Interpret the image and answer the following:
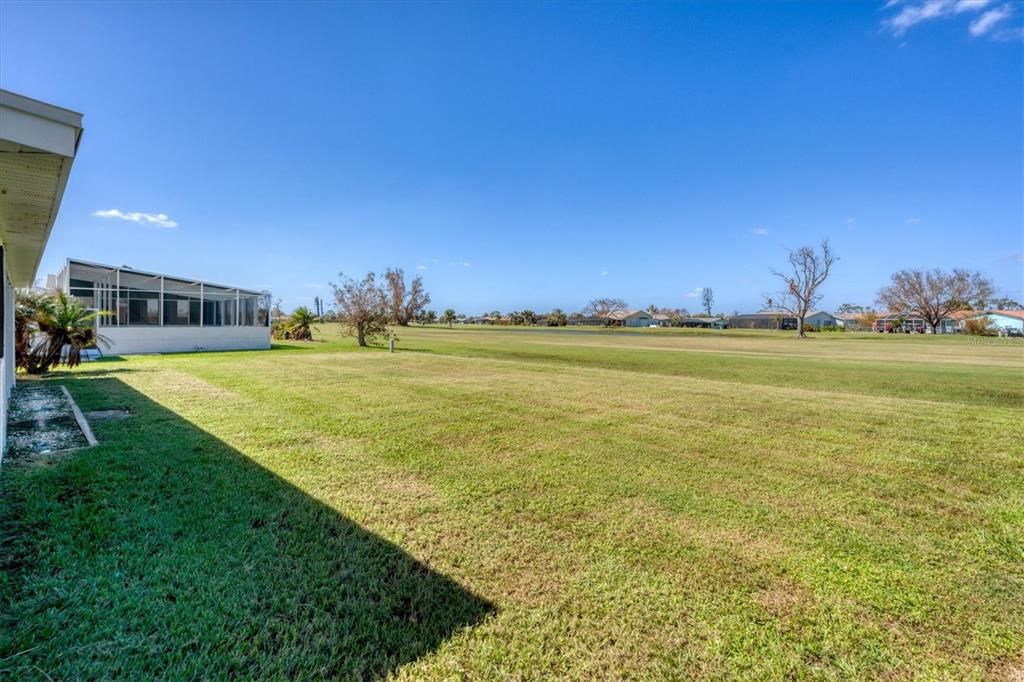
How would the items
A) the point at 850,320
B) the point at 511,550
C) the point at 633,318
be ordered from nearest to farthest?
the point at 511,550 → the point at 850,320 → the point at 633,318

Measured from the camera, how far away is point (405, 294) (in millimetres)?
73000

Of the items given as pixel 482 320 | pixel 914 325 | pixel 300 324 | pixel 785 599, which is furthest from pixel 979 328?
pixel 482 320

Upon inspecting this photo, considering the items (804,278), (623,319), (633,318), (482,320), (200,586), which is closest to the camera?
(200,586)

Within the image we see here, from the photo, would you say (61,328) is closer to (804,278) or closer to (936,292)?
(804,278)

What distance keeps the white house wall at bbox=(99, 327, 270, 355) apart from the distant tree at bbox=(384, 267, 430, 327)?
51277 mm

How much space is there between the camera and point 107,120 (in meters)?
11.2

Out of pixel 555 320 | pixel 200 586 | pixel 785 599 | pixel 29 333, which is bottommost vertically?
Result: pixel 785 599

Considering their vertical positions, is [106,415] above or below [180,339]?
below

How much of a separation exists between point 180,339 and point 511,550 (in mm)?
19604

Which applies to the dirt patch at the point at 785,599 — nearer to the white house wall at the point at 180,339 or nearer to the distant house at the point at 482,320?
the white house wall at the point at 180,339

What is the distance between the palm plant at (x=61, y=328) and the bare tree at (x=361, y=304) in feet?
39.1

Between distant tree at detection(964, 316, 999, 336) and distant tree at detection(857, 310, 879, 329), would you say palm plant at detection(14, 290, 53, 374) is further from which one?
distant tree at detection(857, 310, 879, 329)

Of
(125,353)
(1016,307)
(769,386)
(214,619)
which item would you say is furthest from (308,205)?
(1016,307)

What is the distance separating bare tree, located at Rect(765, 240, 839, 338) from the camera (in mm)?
47875
